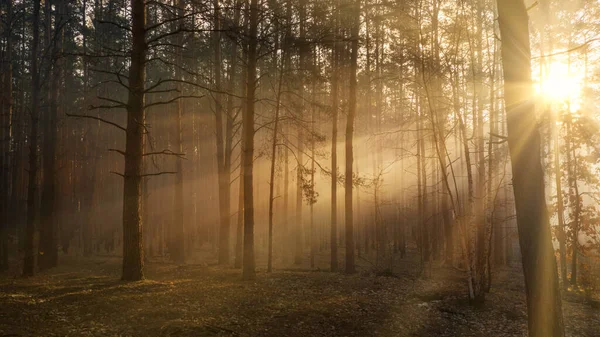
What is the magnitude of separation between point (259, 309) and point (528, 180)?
6564 millimetres

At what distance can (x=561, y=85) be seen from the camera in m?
18.6

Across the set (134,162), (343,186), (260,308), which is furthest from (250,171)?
(343,186)

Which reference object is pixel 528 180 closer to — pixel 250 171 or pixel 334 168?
pixel 250 171

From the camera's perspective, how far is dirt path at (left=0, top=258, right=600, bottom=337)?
7.48 m

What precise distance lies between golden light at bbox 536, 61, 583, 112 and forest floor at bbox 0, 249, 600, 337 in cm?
818

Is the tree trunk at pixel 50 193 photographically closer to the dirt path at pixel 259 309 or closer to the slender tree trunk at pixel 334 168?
the dirt path at pixel 259 309

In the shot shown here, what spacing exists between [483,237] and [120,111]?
3427cm

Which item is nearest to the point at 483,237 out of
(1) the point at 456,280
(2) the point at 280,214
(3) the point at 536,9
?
(1) the point at 456,280

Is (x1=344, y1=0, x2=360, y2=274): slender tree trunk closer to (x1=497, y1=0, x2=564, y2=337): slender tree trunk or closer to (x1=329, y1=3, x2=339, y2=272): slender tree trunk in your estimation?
(x1=329, y1=3, x2=339, y2=272): slender tree trunk

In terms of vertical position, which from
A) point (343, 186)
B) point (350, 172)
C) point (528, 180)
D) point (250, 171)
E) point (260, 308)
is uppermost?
point (350, 172)

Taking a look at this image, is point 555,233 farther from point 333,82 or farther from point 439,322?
point 333,82

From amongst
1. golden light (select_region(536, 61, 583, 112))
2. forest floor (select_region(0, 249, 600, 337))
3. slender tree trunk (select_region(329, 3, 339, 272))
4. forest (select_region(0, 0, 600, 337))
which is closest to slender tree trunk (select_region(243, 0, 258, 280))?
forest (select_region(0, 0, 600, 337))

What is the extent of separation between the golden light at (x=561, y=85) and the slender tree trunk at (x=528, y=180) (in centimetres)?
1146

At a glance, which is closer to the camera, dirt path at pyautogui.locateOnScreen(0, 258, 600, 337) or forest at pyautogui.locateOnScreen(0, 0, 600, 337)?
forest at pyautogui.locateOnScreen(0, 0, 600, 337)
